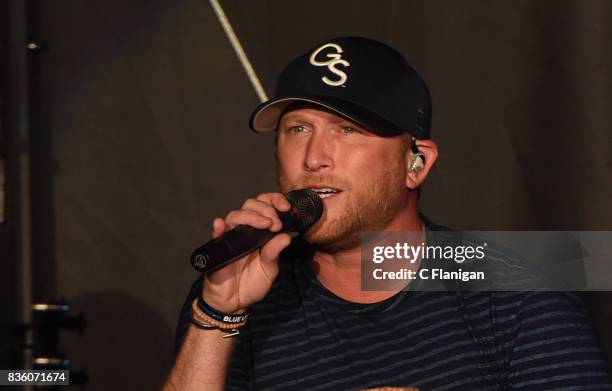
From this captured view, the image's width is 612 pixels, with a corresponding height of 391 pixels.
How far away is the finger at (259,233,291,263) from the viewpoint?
131cm

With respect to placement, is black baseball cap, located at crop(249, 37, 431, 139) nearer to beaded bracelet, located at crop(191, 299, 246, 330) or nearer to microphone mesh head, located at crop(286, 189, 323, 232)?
microphone mesh head, located at crop(286, 189, 323, 232)

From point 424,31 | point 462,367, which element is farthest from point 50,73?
point 462,367

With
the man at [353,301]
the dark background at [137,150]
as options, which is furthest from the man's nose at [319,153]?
the dark background at [137,150]

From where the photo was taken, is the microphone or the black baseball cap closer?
the microphone

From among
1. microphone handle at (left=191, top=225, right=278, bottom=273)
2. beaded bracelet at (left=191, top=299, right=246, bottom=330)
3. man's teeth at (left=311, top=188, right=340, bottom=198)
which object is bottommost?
beaded bracelet at (left=191, top=299, right=246, bottom=330)

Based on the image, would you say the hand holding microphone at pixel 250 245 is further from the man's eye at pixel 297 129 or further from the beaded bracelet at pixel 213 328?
the man's eye at pixel 297 129

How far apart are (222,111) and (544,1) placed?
2.66ft

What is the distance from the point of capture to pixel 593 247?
1.97m

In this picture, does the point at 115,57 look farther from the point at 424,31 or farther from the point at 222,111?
the point at 424,31

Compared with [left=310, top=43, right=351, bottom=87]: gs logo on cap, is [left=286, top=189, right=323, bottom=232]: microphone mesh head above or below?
below

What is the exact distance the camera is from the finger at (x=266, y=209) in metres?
1.24

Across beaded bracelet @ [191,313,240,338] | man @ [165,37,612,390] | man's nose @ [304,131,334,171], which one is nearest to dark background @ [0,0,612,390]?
man @ [165,37,612,390]

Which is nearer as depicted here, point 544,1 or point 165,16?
point 544,1
